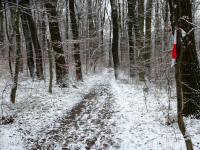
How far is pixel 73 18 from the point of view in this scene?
18.9 meters

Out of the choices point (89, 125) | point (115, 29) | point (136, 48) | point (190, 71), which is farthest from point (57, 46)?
point (190, 71)

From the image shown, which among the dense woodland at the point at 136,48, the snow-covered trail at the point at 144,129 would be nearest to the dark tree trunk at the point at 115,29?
the dense woodland at the point at 136,48

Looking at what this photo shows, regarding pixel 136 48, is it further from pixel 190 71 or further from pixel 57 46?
pixel 190 71

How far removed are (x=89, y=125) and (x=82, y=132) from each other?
725mm

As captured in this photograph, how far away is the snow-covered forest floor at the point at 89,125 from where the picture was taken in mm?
6426

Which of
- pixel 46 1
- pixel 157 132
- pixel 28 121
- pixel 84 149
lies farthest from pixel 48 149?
pixel 46 1

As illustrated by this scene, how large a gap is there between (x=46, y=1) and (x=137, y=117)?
9.10 meters

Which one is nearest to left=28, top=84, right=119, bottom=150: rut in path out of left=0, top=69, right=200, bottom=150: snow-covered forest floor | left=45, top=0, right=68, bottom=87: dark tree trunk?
left=0, top=69, right=200, bottom=150: snow-covered forest floor

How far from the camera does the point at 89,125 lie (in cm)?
823

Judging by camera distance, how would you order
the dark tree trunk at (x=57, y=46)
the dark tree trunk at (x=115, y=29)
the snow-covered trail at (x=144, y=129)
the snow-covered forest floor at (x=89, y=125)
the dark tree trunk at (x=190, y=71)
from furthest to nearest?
the dark tree trunk at (x=115, y=29)
the dark tree trunk at (x=57, y=46)
the dark tree trunk at (x=190, y=71)
the snow-covered forest floor at (x=89, y=125)
the snow-covered trail at (x=144, y=129)

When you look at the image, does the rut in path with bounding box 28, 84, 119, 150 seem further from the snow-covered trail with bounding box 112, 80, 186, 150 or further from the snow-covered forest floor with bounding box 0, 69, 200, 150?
the snow-covered trail with bounding box 112, 80, 186, 150

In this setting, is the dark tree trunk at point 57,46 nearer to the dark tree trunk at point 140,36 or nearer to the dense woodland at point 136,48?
the dense woodland at point 136,48

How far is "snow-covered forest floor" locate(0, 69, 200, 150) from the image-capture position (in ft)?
21.1

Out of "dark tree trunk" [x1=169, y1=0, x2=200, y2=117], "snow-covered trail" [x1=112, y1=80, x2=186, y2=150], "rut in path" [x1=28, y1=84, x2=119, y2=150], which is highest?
"dark tree trunk" [x1=169, y1=0, x2=200, y2=117]
